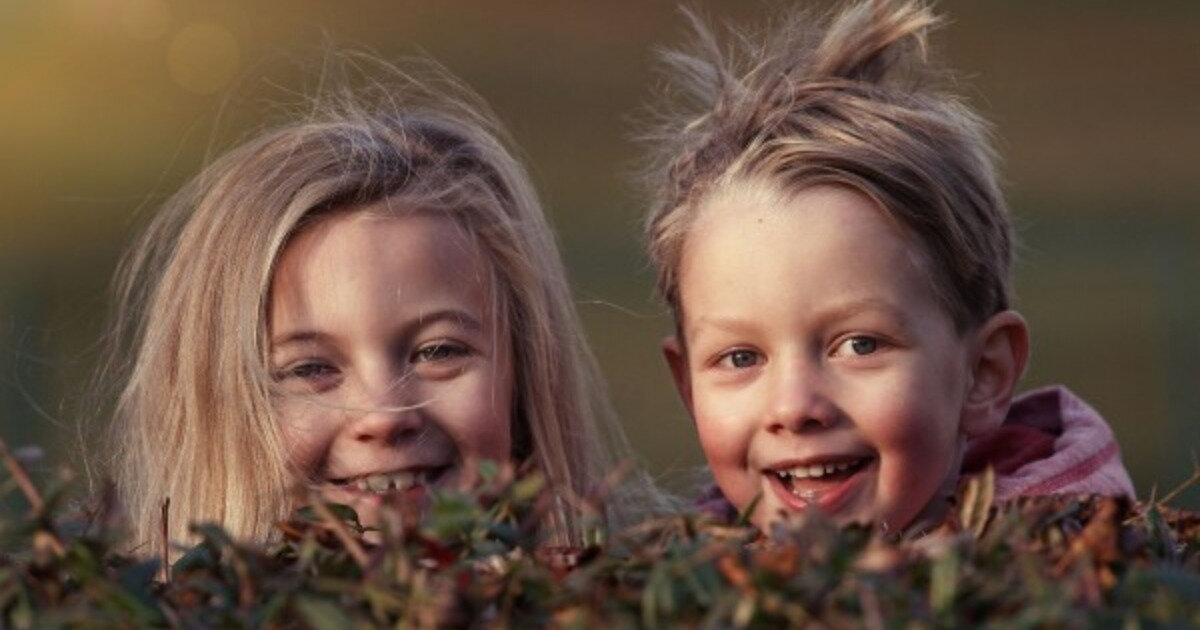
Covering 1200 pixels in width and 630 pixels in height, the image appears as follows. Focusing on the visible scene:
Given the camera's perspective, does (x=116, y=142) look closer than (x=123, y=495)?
No

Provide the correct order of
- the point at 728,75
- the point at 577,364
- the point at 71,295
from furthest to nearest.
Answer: the point at 71,295, the point at 577,364, the point at 728,75

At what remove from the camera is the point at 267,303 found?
9.31 ft

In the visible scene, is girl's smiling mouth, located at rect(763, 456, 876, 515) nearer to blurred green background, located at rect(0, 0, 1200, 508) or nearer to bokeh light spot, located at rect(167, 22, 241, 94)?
blurred green background, located at rect(0, 0, 1200, 508)

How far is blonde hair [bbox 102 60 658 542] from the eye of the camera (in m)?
2.88

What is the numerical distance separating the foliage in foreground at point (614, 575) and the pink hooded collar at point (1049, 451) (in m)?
1.48

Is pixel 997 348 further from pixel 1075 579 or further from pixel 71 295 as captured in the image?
pixel 71 295

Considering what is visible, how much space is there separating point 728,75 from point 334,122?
0.64m

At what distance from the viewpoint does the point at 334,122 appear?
322 centimetres

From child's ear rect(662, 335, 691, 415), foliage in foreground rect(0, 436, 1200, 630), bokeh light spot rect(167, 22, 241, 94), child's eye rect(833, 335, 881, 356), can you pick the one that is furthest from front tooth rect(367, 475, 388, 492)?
bokeh light spot rect(167, 22, 241, 94)

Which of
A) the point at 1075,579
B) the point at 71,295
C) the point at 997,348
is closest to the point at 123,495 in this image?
the point at 997,348

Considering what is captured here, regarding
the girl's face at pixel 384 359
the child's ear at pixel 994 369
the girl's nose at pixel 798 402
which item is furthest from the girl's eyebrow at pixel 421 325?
the child's ear at pixel 994 369

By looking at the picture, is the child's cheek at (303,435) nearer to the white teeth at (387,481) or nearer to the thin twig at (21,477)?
the white teeth at (387,481)

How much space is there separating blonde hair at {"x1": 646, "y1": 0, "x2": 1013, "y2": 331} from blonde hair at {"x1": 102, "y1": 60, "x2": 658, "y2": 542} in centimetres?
26

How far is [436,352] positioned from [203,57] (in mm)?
5109
